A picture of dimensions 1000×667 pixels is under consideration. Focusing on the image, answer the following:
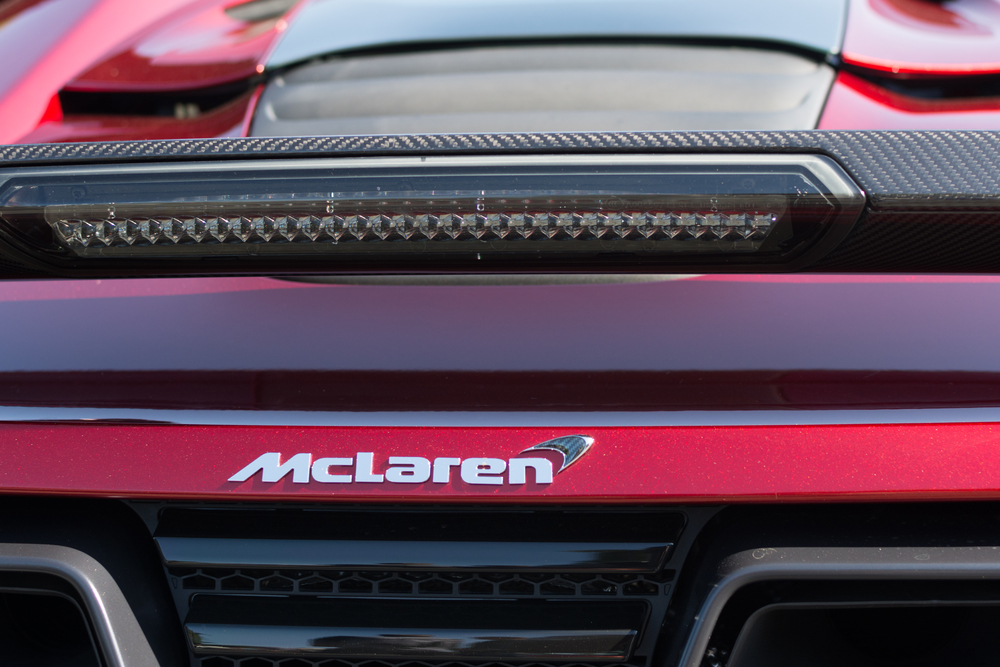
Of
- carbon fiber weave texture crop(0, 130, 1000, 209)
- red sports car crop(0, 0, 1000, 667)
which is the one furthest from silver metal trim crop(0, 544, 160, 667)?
carbon fiber weave texture crop(0, 130, 1000, 209)

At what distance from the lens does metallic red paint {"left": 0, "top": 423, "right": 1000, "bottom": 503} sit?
0.97 metres

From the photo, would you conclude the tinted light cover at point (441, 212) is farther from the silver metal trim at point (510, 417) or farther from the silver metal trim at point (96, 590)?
the silver metal trim at point (96, 590)

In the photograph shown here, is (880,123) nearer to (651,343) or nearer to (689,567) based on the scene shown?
(651,343)

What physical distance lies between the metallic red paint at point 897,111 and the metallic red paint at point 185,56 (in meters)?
1.02

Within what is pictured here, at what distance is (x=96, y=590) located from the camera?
1.05 m

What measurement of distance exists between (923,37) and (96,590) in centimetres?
159

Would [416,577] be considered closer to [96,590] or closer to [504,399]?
[504,399]

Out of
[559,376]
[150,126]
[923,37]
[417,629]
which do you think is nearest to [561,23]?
[923,37]

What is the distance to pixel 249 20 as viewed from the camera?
193cm

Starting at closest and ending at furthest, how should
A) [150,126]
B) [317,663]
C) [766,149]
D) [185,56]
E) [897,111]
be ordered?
1. [766,149]
2. [317,663]
3. [897,111]
4. [150,126]
5. [185,56]

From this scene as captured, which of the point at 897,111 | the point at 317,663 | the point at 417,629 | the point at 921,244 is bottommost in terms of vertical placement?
the point at 317,663

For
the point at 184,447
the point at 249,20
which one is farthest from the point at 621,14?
the point at 184,447

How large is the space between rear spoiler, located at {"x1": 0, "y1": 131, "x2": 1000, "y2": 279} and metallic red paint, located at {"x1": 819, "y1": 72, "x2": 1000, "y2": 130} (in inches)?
12.9

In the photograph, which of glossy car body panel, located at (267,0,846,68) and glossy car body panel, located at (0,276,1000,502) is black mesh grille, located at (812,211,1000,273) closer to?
glossy car body panel, located at (0,276,1000,502)
